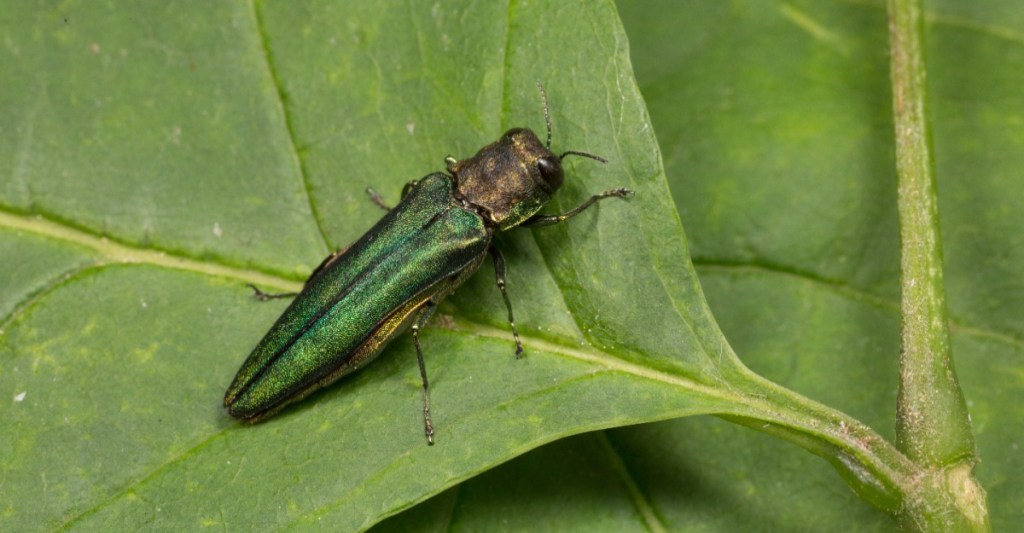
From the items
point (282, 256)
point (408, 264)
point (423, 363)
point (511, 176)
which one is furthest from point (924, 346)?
point (282, 256)

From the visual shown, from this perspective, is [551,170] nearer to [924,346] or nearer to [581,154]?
[581,154]

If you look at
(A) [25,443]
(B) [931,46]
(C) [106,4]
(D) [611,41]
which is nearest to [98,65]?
→ (C) [106,4]

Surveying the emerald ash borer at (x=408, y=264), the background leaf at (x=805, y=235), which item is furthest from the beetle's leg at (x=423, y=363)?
the background leaf at (x=805, y=235)

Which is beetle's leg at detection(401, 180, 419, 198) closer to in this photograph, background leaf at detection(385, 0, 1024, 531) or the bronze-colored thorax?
the bronze-colored thorax

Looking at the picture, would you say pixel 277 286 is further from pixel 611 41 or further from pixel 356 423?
pixel 611 41

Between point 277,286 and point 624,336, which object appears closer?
point 624,336

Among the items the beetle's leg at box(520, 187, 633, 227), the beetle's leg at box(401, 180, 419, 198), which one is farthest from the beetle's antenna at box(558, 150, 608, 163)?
the beetle's leg at box(401, 180, 419, 198)
